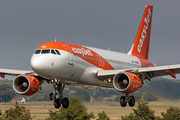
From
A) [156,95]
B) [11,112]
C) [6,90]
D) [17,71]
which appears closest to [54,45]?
[17,71]

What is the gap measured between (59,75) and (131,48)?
18113 millimetres

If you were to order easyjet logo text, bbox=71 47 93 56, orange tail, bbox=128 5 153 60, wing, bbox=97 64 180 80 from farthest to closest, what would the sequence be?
orange tail, bbox=128 5 153 60
wing, bbox=97 64 180 80
easyjet logo text, bbox=71 47 93 56

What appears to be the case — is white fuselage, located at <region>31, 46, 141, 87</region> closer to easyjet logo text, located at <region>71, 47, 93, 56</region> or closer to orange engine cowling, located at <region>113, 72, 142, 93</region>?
easyjet logo text, located at <region>71, 47, 93, 56</region>

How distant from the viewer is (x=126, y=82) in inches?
1449

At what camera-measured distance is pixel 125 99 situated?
39375 millimetres

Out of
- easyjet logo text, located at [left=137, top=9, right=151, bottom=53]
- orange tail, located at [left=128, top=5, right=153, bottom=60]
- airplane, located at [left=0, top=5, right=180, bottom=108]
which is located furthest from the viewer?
easyjet logo text, located at [left=137, top=9, right=151, bottom=53]

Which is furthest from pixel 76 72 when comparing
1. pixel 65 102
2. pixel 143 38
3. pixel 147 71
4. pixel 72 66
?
pixel 143 38

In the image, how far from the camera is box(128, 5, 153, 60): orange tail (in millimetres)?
51188

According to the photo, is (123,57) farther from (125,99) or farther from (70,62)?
(70,62)

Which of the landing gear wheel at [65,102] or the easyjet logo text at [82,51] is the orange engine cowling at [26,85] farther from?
the easyjet logo text at [82,51]

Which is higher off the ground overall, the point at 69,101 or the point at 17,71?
the point at 17,71

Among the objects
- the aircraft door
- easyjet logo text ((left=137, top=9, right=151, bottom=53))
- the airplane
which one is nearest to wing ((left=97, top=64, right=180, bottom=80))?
the airplane

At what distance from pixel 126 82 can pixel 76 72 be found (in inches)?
181

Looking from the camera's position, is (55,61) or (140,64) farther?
(140,64)
